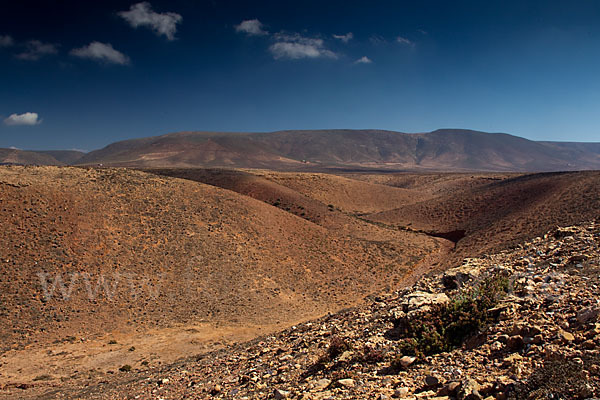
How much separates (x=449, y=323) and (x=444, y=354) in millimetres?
870

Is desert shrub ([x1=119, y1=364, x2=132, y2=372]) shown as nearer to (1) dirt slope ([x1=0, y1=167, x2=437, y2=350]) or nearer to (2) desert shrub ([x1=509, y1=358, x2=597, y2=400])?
(1) dirt slope ([x1=0, y1=167, x2=437, y2=350])

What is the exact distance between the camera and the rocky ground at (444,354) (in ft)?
Answer: 14.2

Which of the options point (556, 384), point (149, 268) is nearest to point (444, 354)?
point (556, 384)

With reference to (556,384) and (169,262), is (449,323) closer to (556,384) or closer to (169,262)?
(556,384)

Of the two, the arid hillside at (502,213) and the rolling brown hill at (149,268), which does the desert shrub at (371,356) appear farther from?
the arid hillside at (502,213)

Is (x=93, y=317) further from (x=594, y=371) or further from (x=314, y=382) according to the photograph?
(x=594, y=371)

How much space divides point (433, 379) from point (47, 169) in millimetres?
26311

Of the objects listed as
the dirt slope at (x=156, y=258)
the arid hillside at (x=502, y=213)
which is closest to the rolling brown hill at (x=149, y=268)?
the dirt slope at (x=156, y=258)

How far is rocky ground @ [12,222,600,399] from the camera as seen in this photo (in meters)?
4.34

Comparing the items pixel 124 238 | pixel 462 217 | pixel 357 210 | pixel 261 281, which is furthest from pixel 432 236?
pixel 124 238

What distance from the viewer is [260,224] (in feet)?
80.0

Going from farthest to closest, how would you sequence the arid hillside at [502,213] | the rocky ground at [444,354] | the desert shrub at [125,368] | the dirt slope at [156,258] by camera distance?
the arid hillside at [502,213] → the dirt slope at [156,258] → the desert shrub at [125,368] → the rocky ground at [444,354]

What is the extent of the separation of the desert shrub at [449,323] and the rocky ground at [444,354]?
0.11 feet

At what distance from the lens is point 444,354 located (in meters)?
5.47
